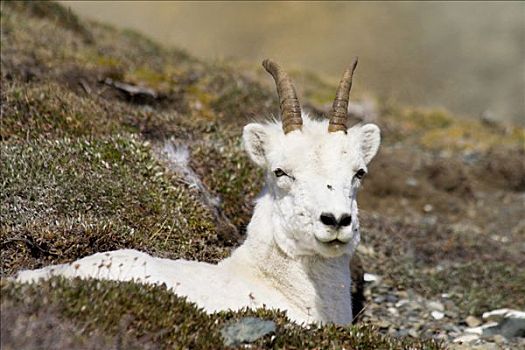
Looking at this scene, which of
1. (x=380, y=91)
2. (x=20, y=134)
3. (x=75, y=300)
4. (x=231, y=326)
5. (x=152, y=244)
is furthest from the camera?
(x=380, y=91)

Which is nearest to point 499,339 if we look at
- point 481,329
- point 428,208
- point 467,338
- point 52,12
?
point 467,338

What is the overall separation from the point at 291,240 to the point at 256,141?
120cm

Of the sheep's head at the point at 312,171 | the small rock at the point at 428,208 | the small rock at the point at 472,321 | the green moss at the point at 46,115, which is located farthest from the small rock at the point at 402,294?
the small rock at the point at 428,208

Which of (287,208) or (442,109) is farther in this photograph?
(442,109)

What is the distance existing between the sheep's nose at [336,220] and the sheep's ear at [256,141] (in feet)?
4.92

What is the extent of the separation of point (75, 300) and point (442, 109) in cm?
3034

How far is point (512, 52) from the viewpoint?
5062 cm

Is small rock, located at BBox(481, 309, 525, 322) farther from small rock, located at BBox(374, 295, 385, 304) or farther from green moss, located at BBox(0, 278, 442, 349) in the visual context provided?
green moss, located at BBox(0, 278, 442, 349)

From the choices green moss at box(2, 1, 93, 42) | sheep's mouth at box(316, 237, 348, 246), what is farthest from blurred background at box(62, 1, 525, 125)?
sheep's mouth at box(316, 237, 348, 246)

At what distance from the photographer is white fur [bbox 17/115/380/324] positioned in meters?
6.64

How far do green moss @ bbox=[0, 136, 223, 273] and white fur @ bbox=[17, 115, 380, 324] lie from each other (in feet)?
4.37

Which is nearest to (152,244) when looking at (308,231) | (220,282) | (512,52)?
(220,282)

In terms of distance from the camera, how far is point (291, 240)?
726cm

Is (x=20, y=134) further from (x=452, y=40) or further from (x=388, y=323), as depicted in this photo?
(x=452, y=40)
